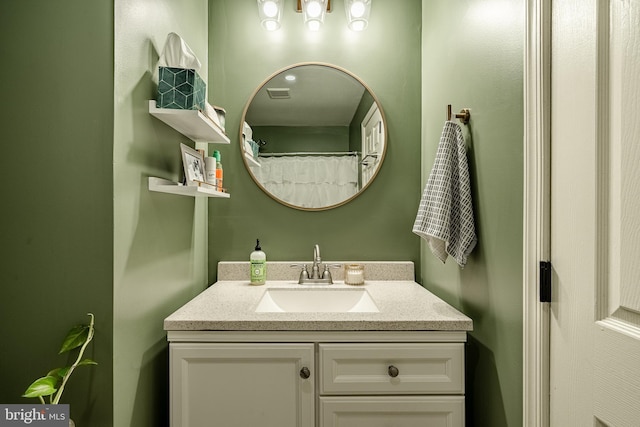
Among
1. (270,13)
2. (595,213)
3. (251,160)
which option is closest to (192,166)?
(251,160)

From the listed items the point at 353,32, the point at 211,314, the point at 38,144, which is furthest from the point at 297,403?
the point at 353,32

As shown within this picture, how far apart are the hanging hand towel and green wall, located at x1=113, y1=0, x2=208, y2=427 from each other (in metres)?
0.95

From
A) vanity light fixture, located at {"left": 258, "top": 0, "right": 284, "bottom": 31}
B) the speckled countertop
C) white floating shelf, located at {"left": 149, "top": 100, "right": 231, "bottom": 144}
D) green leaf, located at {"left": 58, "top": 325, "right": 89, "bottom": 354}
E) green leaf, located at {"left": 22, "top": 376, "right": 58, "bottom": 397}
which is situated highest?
vanity light fixture, located at {"left": 258, "top": 0, "right": 284, "bottom": 31}

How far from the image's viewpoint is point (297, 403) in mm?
1116

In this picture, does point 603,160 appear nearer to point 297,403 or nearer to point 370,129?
Result: point 297,403

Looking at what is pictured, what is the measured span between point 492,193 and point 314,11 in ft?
4.11

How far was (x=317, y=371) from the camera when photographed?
1128 mm

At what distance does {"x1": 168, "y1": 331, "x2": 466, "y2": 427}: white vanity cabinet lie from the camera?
111 cm

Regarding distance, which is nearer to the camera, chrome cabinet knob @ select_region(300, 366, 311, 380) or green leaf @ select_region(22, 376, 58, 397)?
green leaf @ select_region(22, 376, 58, 397)

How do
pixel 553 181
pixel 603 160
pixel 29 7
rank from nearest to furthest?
pixel 603 160 → pixel 553 181 → pixel 29 7

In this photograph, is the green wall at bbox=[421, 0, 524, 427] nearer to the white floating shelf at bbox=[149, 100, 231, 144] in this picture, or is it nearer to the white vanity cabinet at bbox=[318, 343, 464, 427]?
the white vanity cabinet at bbox=[318, 343, 464, 427]

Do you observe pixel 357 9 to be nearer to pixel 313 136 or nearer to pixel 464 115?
pixel 313 136

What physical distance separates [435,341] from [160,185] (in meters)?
1.06

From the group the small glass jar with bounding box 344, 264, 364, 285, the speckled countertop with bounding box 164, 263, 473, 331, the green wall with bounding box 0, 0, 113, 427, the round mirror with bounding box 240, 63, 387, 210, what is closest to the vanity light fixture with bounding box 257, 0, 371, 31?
the round mirror with bounding box 240, 63, 387, 210
